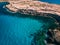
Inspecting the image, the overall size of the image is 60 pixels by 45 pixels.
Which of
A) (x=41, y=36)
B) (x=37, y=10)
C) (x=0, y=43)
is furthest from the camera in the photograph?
(x=37, y=10)

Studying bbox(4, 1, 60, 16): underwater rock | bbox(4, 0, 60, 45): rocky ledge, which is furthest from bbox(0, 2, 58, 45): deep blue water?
bbox(4, 1, 60, 16): underwater rock

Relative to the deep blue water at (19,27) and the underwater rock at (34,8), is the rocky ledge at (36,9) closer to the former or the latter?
the underwater rock at (34,8)

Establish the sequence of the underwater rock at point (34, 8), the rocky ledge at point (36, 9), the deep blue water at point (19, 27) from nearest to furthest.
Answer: the deep blue water at point (19, 27), the rocky ledge at point (36, 9), the underwater rock at point (34, 8)

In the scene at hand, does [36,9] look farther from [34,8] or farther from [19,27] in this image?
[19,27]

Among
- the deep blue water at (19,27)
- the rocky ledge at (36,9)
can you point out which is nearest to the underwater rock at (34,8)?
the rocky ledge at (36,9)

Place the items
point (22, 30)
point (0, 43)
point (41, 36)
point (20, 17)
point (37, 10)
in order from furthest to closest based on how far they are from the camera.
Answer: point (37, 10) → point (20, 17) → point (22, 30) → point (41, 36) → point (0, 43)

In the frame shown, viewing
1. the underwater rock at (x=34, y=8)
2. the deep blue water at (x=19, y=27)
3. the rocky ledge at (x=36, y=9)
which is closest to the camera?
the deep blue water at (x=19, y=27)

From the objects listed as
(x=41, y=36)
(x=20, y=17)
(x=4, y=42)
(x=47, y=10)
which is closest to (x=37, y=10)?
(x=47, y=10)

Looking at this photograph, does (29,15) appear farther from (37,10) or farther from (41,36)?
(41,36)
